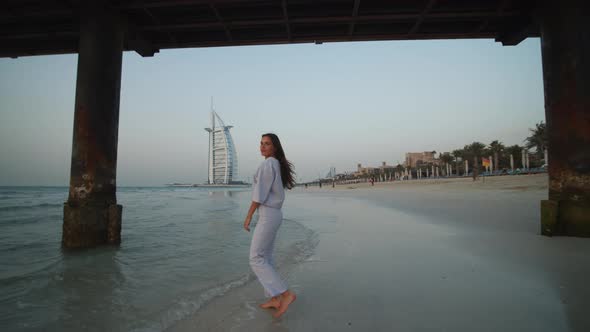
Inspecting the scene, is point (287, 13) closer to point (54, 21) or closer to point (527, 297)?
point (54, 21)

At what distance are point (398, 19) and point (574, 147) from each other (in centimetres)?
465

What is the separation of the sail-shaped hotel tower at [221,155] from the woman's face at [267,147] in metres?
135

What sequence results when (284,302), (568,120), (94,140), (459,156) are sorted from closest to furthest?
1. (284,302)
2. (568,120)
3. (94,140)
4. (459,156)

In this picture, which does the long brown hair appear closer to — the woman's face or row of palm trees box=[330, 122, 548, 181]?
the woman's face

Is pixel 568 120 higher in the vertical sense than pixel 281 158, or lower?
higher

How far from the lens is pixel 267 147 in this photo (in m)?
3.11

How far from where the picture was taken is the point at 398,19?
7.14m

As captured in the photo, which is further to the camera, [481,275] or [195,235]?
[195,235]

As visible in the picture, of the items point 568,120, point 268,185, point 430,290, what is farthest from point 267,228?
point 568,120

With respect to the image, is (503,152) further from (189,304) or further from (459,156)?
(189,304)

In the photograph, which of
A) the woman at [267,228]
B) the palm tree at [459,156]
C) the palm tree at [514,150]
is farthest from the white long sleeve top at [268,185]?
the palm tree at [459,156]

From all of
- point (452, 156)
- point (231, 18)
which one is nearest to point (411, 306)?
point (231, 18)

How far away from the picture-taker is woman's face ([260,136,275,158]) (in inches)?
122

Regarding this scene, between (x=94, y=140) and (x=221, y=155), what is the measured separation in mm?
137198
